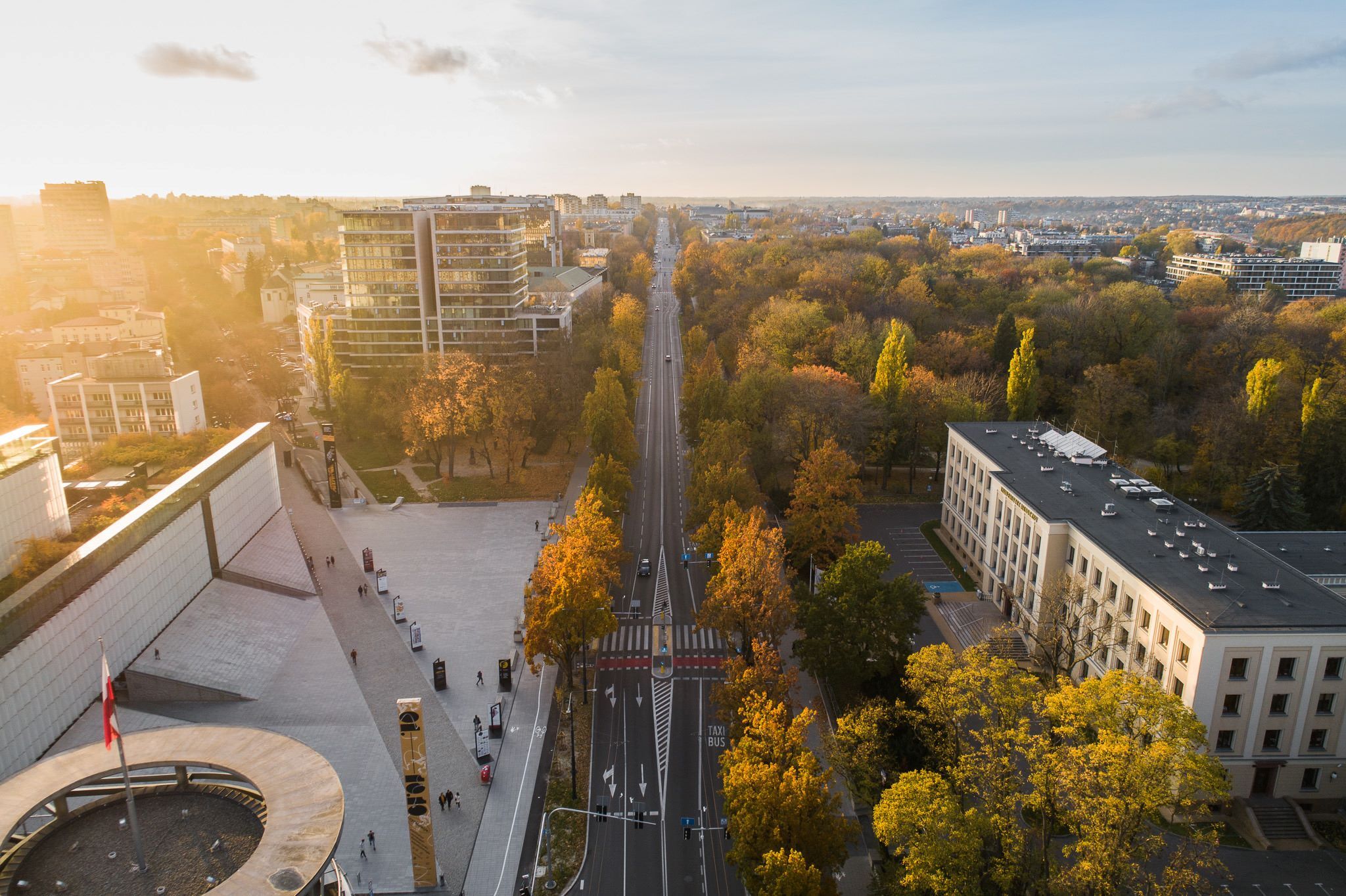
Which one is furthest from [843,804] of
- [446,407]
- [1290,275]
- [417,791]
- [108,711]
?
[1290,275]

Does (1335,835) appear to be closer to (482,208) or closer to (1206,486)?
(1206,486)

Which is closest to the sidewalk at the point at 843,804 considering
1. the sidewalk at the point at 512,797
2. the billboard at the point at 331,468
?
the sidewalk at the point at 512,797

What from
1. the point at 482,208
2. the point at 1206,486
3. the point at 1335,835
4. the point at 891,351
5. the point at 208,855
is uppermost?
the point at 482,208

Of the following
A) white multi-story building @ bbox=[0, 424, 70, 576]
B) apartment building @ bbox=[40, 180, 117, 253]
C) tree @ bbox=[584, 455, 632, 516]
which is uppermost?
apartment building @ bbox=[40, 180, 117, 253]

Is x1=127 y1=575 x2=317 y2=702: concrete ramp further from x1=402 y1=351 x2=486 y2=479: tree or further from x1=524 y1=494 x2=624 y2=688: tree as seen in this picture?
x1=402 y1=351 x2=486 y2=479: tree

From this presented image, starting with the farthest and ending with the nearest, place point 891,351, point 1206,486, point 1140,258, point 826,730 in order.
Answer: point 1140,258, point 891,351, point 1206,486, point 826,730

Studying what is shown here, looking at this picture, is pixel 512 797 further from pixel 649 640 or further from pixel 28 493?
pixel 28 493

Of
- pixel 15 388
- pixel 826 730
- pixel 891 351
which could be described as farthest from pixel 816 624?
pixel 15 388

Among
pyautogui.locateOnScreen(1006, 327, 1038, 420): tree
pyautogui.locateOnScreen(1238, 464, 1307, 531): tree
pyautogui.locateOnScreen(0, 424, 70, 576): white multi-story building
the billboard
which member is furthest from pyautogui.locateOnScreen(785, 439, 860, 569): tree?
pyautogui.locateOnScreen(0, 424, 70, 576): white multi-story building

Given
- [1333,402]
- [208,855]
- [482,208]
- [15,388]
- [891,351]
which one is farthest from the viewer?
[482,208]
